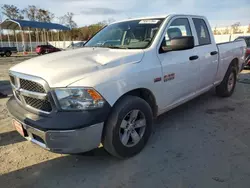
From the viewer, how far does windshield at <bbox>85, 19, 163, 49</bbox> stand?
3.16 meters

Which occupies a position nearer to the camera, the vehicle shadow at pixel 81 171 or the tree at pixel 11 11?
the vehicle shadow at pixel 81 171

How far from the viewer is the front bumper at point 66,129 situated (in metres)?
2.11

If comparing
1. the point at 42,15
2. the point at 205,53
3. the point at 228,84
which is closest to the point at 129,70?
the point at 205,53

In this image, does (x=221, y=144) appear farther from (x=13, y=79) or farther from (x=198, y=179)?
(x=13, y=79)

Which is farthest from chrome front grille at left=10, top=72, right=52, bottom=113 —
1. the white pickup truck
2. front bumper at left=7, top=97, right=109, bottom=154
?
front bumper at left=7, top=97, right=109, bottom=154

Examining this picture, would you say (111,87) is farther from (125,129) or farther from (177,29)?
(177,29)

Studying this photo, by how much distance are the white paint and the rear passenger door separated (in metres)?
0.02

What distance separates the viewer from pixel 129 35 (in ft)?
11.4

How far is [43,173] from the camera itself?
8.43ft

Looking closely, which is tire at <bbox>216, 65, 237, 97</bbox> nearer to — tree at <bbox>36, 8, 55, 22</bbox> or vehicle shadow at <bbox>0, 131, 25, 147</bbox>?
vehicle shadow at <bbox>0, 131, 25, 147</bbox>

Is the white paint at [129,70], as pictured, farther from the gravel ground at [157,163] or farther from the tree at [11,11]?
the tree at [11,11]

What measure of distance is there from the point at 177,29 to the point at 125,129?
78.5 inches

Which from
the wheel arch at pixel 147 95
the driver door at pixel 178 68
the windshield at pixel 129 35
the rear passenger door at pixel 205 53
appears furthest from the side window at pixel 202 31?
the wheel arch at pixel 147 95

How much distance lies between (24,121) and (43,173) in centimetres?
71
